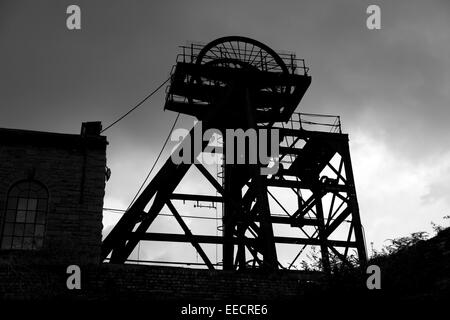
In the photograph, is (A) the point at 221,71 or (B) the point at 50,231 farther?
(A) the point at 221,71

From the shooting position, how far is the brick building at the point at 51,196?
10.6m

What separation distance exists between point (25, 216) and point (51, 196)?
26.6 inches

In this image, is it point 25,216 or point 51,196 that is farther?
point 51,196

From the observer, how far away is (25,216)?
10.9 metres

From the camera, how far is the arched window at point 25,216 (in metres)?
10.6

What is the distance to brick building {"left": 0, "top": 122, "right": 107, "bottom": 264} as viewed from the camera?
10.6 meters

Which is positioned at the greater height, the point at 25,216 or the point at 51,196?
the point at 51,196

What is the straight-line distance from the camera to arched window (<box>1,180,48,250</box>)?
10.6 metres
